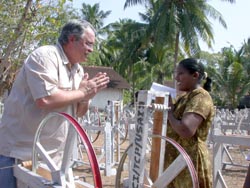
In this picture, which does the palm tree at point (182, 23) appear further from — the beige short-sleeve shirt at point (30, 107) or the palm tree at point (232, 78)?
the beige short-sleeve shirt at point (30, 107)

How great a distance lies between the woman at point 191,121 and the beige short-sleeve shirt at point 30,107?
63cm

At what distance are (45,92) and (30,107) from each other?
0.20 m

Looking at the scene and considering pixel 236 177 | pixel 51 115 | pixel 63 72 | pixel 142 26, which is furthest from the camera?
pixel 142 26

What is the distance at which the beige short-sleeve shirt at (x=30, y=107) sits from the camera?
227cm

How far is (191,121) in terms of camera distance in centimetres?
255

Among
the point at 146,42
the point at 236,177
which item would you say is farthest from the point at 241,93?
the point at 236,177

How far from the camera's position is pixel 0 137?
8.02 ft

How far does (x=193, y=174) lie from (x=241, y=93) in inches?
1234

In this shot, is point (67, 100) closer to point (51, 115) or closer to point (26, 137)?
point (51, 115)

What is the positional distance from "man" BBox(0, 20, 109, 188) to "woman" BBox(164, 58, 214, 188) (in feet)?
1.69

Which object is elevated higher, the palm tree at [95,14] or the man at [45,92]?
the palm tree at [95,14]

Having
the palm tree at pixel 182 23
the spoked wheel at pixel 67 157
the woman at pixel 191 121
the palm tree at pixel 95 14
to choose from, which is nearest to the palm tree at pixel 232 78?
the palm tree at pixel 182 23

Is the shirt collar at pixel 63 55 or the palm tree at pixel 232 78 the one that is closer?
the shirt collar at pixel 63 55

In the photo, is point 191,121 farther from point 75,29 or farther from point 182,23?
point 182,23
